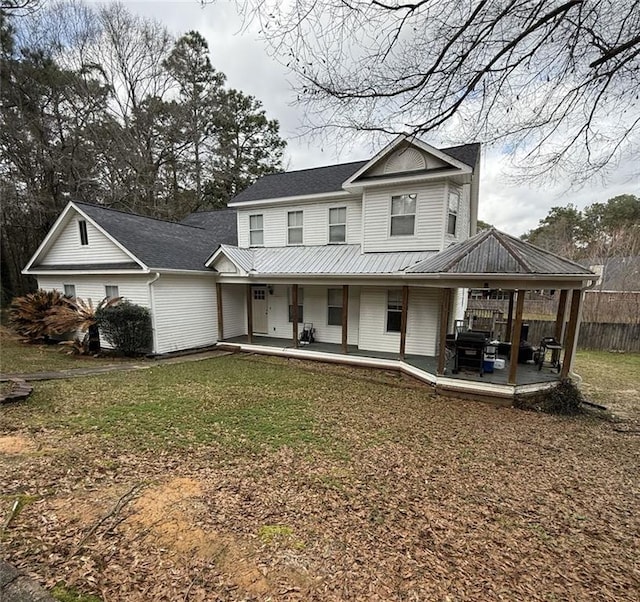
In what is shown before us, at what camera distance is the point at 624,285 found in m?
19.4

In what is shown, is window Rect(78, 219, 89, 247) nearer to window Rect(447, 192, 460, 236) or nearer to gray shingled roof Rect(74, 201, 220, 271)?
gray shingled roof Rect(74, 201, 220, 271)

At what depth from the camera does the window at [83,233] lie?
12266 millimetres

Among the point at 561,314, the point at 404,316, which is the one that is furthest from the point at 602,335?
the point at 404,316

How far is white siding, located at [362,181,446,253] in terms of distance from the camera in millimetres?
9961

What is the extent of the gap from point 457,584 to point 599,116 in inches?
270

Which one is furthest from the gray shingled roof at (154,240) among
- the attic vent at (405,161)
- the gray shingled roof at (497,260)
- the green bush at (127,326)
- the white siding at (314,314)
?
the gray shingled roof at (497,260)

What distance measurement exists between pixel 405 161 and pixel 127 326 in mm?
10259

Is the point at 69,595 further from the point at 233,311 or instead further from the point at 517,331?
the point at 233,311

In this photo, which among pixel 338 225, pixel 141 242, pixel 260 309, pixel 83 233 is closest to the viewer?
pixel 141 242

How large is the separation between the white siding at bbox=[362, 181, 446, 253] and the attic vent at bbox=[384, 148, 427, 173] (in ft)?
1.76

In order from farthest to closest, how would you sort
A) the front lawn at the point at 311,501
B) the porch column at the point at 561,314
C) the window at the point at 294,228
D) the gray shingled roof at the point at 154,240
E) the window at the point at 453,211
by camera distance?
the window at the point at 294,228 < the gray shingled roof at the point at 154,240 < the window at the point at 453,211 < the porch column at the point at 561,314 < the front lawn at the point at 311,501

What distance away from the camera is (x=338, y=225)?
39.4 ft

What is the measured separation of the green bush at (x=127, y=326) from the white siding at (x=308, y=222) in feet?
16.5

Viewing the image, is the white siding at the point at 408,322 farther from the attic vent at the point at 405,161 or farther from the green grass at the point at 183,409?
the attic vent at the point at 405,161
